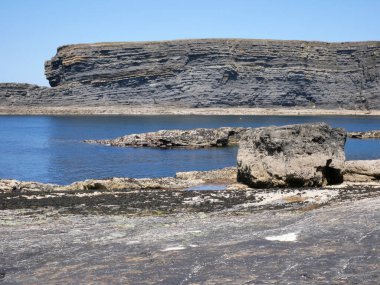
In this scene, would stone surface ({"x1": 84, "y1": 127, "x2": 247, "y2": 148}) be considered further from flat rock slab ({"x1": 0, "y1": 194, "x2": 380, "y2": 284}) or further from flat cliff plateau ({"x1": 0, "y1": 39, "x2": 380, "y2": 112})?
flat cliff plateau ({"x1": 0, "y1": 39, "x2": 380, "y2": 112})

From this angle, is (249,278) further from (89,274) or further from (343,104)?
(343,104)

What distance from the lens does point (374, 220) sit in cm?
1023

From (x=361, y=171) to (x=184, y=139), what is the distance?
1453 inches

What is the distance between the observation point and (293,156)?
69.5 feet

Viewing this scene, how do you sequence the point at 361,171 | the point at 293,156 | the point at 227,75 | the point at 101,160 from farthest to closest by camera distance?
the point at 227,75
the point at 101,160
the point at 361,171
the point at 293,156

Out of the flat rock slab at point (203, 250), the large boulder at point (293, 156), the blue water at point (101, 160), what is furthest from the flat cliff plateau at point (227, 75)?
the flat rock slab at point (203, 250)

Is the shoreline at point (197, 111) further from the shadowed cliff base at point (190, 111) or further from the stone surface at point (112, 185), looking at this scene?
the stone surface at point (112, 185)

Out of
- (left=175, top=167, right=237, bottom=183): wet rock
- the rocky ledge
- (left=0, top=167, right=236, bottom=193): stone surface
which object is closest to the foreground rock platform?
(left=0, top=167, right=236, bottom=193): stone surface

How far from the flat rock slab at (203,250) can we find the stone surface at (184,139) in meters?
45.8

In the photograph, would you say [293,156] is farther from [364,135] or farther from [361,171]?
[364,135]

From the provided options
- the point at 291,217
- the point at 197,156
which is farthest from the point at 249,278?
the point at 197,156

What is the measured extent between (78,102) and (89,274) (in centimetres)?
13819

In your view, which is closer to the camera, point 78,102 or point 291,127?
point 291,127

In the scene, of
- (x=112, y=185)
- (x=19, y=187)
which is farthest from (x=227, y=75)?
(x=112, y=185)
